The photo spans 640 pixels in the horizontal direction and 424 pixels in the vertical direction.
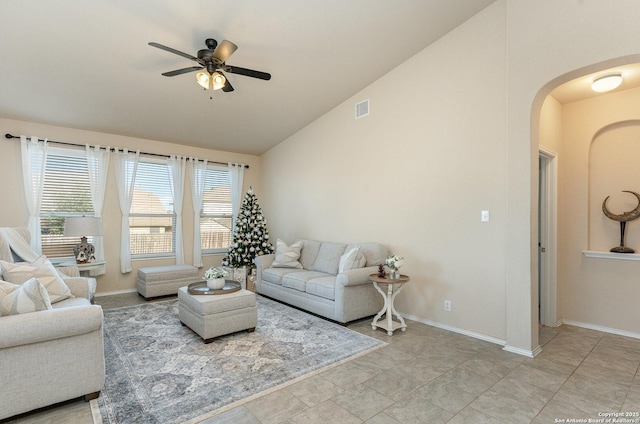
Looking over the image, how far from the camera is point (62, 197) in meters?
5.21

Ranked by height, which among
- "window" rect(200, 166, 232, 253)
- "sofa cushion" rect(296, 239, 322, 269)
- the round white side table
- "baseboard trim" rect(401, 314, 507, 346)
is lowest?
"baseboard trim" rect(401, 314, 507, 346)

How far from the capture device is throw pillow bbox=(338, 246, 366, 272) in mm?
4312

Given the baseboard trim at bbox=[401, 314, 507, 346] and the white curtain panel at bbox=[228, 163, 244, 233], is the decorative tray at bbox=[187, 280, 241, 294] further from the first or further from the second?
the white curtain panel at bbox=[228, 163, 244, 233]

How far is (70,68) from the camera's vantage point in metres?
3.84

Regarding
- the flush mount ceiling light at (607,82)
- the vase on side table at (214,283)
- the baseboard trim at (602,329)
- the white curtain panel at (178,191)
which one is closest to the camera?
the flush mount ceiling light at (607,82)

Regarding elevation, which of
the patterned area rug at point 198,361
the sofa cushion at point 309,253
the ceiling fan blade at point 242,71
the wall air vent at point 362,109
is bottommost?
the patterned area rug at point 198,361

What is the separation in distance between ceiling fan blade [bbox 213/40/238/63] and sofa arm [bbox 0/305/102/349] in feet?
7.89

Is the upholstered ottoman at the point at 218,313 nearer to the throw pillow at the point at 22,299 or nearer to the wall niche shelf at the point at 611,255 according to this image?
the throw pillow at the point at 22,299

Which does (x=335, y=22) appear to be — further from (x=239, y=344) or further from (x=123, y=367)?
(x=123, y=367)

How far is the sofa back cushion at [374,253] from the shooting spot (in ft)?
15.0

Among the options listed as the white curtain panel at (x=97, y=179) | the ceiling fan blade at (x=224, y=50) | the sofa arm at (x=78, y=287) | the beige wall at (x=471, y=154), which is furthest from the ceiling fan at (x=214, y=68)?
the white curtain panel at (x=97, y=179)

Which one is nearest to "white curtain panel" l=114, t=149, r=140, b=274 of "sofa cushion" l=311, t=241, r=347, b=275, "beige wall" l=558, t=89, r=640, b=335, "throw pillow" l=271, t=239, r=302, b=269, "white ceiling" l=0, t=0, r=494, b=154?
"white ceiling" l=0, t=0, r=494, b=154

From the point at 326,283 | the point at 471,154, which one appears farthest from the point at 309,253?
the point at 471,154

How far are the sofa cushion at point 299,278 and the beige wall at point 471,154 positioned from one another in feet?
2.82
